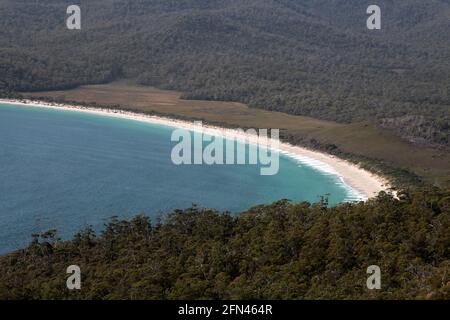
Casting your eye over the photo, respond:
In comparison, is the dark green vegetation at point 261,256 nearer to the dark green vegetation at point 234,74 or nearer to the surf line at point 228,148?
the surf line at point 228,148

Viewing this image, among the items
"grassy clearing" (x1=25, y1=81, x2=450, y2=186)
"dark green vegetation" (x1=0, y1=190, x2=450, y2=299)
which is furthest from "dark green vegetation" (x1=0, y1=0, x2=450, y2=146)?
"dark green vegetation" (x1=0, y1=190, x2=450, y2=299)

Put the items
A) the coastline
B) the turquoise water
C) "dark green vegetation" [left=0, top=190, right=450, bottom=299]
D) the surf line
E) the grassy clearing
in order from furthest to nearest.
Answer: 1. the surf line
2. the grassy clearing
3. the coastline
4. the turquoise water
5. "dark green vegetation" [left=0, top=190, right=450, bottom=299]

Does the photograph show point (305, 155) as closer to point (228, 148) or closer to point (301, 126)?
point (228, 148)

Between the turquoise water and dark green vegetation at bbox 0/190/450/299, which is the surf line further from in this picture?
dark green vegetation at bbox 0/190/450/299

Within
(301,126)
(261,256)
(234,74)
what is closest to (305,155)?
(301,126)

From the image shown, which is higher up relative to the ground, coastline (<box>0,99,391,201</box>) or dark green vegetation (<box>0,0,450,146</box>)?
dark green vegetation (<box>0,0,450,146</box>)

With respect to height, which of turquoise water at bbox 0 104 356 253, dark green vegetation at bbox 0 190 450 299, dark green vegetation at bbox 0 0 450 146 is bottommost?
turquoise water at bbox 0 104 356 253
